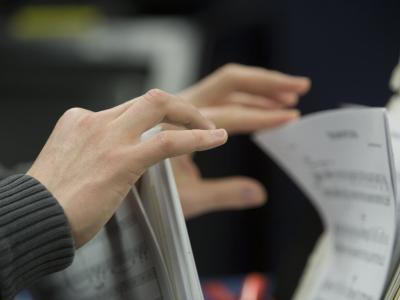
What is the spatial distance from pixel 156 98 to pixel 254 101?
1.30 feet

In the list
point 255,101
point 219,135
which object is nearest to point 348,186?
point 219,135

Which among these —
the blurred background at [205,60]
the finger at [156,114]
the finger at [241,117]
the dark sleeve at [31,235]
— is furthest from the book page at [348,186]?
the blurred background at [205,60]

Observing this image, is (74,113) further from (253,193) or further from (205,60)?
(205,60)

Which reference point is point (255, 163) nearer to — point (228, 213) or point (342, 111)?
point (228, 213)

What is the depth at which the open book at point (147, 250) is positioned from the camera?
573mm

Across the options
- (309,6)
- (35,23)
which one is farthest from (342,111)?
(35,23)

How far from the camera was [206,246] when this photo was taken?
2.04m

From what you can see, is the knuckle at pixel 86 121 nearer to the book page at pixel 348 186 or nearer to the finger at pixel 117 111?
the finger at pixel 117 111

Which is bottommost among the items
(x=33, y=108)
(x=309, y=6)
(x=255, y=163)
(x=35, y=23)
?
(x=255, y=163)

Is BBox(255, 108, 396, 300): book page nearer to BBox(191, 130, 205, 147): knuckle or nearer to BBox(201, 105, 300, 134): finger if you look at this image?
BBox(201, 105, 300, 134): finger

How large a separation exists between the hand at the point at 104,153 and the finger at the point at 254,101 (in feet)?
1.23

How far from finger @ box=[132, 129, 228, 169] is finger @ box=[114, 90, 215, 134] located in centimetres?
2

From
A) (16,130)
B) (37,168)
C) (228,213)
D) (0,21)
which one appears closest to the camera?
(37,168)

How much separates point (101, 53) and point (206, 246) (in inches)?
26.5
